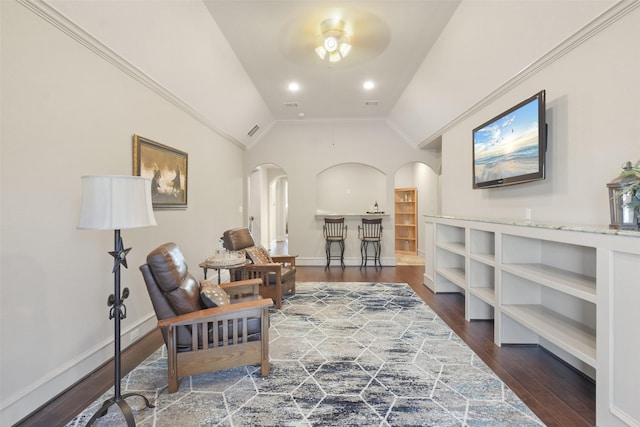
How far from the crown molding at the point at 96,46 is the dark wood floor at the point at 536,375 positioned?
412 cm

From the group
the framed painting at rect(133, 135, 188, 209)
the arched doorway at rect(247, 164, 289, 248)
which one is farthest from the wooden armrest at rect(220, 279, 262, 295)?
the arched doorway at rect(247, 164, 289, 248)

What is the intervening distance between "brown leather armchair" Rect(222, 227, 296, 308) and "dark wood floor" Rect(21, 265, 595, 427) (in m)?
1.27

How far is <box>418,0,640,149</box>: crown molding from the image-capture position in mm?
1883

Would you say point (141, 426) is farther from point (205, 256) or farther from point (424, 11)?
point (424, 11)

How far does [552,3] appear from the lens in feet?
7.09

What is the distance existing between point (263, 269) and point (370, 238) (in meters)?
3.26

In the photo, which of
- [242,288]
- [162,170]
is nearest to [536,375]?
[242,288]

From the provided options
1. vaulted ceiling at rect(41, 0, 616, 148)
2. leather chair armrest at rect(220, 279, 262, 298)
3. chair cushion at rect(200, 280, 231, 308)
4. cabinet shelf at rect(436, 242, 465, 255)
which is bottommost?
leather chair armrest at rect(220, 279, 262, 298)

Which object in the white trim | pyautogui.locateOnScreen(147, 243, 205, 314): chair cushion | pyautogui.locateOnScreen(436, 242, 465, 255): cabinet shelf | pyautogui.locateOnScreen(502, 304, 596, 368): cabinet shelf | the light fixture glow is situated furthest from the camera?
pyautogui.locateOnScreen(436, 242, 465, 255): cabinet shelf

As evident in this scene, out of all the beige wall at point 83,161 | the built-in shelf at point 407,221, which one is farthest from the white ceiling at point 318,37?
the built-in shelf at point 407,221

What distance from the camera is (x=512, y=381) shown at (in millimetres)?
2176

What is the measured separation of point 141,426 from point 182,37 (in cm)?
330

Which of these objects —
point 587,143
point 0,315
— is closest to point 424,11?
point 587,143

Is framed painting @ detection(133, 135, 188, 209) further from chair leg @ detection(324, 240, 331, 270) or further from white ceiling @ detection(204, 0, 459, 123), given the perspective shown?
chair leg @ detection(324, 240, 331, 270)
